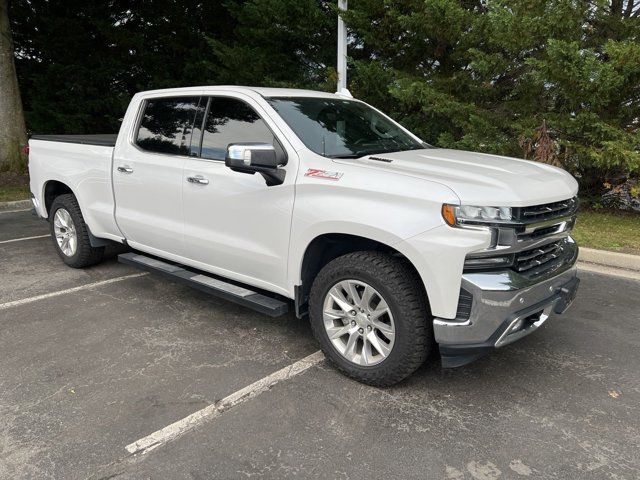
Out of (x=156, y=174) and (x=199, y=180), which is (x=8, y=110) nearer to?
(x=156, y=174)

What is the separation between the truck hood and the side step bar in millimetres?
1193

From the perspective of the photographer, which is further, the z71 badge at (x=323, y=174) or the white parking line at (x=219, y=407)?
the z71 badge at (x=323, y=174)

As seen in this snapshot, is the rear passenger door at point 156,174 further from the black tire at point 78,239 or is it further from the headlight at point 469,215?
the headlight at point 469,215

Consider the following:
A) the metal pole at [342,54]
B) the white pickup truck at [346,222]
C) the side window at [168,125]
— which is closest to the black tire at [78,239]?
the white pickup truck at [346,222]

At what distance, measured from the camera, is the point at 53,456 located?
2.71 m

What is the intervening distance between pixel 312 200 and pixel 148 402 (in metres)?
1.59

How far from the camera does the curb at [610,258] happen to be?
5.98 meters

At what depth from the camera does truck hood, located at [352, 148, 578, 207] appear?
9.66 feet

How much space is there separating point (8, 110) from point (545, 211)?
12562mm

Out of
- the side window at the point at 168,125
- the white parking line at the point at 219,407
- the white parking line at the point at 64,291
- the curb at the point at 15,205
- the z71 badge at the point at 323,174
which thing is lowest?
the curb at the point at 15,205

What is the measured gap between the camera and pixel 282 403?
3213 millimetres

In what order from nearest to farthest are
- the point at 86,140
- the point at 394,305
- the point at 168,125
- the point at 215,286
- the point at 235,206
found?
the point at 394,305 → the point at 235,206 → the point at 215,286 → the point at 168,125 → the point at 86,140

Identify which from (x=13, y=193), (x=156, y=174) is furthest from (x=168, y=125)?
(x=13, y=193)

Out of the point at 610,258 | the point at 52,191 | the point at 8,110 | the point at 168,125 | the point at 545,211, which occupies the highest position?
the point at 168,125
